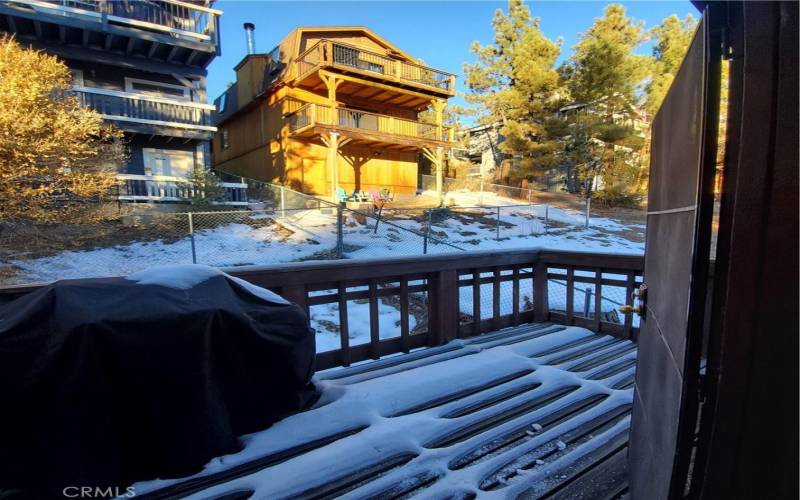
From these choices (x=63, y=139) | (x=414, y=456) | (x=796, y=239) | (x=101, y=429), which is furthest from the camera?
(x=63, y=139)

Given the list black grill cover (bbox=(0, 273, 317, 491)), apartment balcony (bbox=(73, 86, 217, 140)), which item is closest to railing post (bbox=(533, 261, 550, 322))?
black grill cover (bbox=(0, 273, 317, 491))

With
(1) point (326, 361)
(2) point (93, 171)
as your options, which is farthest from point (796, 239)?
(2) point (93, 171)

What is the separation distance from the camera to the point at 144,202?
10.8 metres

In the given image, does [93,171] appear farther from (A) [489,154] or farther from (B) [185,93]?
(A) [489,154]

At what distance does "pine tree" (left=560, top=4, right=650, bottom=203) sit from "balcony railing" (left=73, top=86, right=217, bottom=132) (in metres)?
14.2

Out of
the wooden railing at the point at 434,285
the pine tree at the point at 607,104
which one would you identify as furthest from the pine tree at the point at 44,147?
the pine tree at the point at 607,104

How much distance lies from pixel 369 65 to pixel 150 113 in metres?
7.70

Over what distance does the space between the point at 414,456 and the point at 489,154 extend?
24715 mm

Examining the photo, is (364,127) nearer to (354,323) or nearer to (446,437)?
(354,323)

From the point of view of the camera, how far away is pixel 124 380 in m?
1.51

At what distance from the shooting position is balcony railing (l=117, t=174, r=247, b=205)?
1069 cm

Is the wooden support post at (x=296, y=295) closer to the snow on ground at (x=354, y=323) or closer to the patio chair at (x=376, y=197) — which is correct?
the snow on ground at (x=354, y=323)

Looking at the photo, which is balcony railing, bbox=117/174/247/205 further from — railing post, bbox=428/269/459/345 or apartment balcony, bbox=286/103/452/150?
railing post, bbox=428/269/459/345

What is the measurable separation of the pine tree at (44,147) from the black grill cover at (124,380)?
23.9 ft
